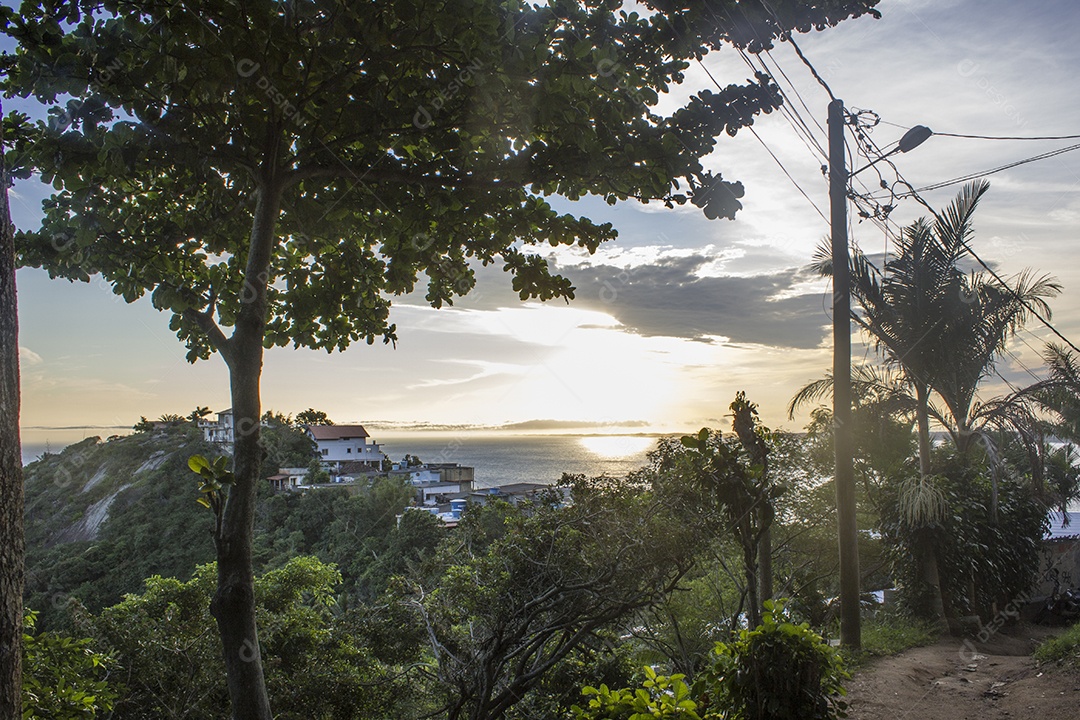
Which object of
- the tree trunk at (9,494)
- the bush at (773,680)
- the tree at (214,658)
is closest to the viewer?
the tree trunk at (9,494)

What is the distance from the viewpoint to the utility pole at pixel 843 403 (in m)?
7.88

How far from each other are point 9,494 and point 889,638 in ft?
32.6

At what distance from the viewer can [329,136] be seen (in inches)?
145

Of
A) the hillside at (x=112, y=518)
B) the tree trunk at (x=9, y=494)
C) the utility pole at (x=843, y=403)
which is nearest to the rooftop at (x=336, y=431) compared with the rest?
the hillside at (x=112, y=518)

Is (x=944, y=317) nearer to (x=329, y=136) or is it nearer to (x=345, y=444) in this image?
(x=329, y=136)

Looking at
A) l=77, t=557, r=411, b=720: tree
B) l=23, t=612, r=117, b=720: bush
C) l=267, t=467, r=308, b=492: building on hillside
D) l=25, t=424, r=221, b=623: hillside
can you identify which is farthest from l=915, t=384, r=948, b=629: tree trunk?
l=267, t=467, r=308, b=492: building on hillside

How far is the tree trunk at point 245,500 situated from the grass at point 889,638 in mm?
6311

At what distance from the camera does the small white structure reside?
223 feet

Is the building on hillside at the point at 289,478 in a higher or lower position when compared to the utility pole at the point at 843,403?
lower

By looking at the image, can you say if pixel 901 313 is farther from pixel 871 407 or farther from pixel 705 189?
pixel 705 189

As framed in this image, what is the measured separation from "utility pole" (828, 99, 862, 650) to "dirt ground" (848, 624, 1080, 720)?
0.75m

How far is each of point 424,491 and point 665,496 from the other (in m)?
52.4

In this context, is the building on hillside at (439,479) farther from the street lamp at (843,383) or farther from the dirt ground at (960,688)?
the dirt ground at (960,688)

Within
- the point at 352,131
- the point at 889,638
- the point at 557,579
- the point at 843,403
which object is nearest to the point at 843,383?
the point at 843,403
